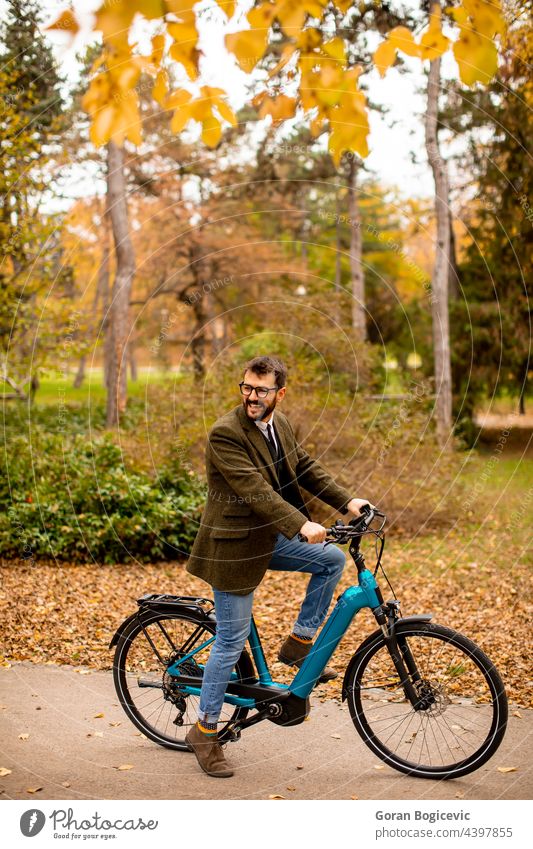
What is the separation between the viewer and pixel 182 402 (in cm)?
1101

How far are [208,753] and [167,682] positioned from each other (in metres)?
0.44

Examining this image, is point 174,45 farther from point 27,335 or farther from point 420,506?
point 27,335

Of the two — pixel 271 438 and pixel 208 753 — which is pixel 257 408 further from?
pixel 208 753

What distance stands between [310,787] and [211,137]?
3082 mm

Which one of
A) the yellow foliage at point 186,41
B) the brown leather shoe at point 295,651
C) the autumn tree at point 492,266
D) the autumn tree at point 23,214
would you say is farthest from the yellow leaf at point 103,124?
the autumn tree at point 492,266

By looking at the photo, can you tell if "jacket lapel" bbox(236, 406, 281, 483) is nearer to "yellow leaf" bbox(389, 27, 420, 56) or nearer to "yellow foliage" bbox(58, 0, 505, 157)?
"yellow foliage" bbox(58, 0, 505, 157)

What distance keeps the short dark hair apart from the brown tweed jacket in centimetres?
21

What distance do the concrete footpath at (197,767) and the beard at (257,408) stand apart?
174 centimetres

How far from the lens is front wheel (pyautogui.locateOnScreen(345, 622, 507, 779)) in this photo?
12.4 ft

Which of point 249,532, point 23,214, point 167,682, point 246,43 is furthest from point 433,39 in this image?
point 23,214

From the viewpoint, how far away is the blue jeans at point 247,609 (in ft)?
12.7

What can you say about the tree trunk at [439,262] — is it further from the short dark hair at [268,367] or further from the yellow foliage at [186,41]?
the yellow foliage at [186,41]

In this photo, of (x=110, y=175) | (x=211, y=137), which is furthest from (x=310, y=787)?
(x=110, y=175)

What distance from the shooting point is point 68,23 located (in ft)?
11.0
